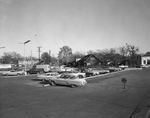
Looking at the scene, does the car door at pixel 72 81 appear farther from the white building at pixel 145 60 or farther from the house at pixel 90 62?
the white building at pixel 145 60

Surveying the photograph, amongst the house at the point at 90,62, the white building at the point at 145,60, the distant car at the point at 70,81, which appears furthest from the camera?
the white building at the point at 145,60

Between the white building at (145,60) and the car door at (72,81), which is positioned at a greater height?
the white building at (145,60)

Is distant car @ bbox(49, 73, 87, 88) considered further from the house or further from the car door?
the house

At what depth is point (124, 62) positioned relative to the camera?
77875 mm

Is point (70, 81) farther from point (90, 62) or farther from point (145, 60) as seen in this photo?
point (145, 60)

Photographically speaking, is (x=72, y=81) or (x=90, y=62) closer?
(x=72, y=81)

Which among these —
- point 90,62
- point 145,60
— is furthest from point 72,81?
point 145,60

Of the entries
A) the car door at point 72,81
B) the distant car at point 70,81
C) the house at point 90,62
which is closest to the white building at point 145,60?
the house at point 90,62

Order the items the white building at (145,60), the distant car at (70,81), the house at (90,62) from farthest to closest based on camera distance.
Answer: the white building at (145,60) < the house at (90,62) < the distant car at (70,81)

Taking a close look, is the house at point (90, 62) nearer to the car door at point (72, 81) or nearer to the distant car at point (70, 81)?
the distant car at point (70, 81)

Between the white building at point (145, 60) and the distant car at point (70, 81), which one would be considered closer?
the distant car at point (70, 81)

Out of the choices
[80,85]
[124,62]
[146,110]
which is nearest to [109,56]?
[124,62]

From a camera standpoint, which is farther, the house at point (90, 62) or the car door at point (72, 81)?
the house at point (90, 62)

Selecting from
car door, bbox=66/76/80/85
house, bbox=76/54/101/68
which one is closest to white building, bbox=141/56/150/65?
house, bbox=76/54/101/68
